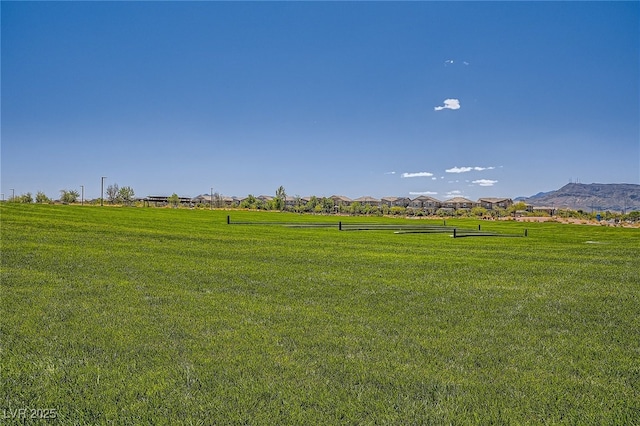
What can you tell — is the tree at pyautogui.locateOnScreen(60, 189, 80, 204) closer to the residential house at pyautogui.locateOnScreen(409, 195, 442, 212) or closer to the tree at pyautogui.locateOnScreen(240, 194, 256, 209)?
the tree at pyautogui.locateOnScreen(240, 194, 256, 209)

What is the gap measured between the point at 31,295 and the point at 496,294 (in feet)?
34.9

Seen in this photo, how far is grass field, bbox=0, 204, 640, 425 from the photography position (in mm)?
4031

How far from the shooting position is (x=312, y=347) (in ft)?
18.6

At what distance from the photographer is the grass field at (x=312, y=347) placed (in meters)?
4.03

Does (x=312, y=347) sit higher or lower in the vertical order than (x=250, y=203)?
lower

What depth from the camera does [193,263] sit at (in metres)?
13.3

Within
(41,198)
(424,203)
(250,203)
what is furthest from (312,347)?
(424,203)

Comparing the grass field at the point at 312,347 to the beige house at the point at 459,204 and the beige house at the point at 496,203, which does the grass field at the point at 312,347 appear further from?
the beige house at the point at 496,203

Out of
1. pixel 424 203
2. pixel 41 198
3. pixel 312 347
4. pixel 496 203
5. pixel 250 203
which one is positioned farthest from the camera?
pixel 424 203

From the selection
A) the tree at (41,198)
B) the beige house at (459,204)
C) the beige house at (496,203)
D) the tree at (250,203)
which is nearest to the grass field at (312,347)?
the tree at (41,198)

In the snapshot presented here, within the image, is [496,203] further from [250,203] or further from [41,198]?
[41,198]

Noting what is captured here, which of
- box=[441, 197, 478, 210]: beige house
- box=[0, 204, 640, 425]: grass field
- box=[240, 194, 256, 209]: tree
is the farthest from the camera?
box=[441, 197, 478, 210]: beige house

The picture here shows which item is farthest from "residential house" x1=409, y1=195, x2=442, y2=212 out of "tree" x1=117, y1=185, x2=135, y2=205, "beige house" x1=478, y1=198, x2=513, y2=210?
"tree" x1=117, y1=185, x2=135, y2=205

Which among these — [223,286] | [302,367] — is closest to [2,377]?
[302,367]
